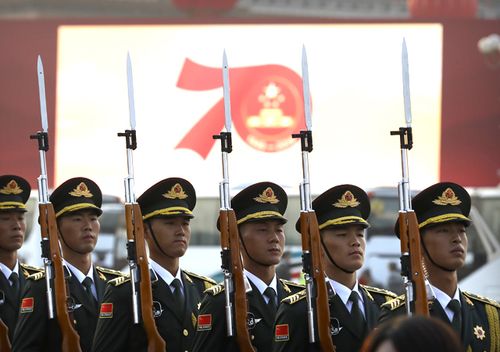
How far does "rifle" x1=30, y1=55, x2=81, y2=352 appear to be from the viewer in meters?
7.06

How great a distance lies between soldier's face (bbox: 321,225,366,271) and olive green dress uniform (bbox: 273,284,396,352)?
17 centimetres

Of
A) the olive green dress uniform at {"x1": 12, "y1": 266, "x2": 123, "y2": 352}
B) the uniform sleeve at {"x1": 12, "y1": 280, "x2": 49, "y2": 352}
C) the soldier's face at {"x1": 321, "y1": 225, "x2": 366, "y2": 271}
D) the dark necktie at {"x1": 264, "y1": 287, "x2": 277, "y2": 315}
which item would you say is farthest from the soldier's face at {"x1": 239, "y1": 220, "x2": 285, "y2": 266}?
the uniform sleeve at {"x1": 12, "y1": 280, "x2": 49, "y2": 352}

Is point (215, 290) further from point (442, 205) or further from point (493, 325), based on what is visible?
point (493, 325)

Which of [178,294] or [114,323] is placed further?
[178,294]

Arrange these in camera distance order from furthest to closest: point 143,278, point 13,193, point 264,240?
point 13,193
point 264,240
point 143,278

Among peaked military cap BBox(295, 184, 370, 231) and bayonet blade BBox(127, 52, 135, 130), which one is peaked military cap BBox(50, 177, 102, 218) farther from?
peaked military cap BBox(295, 184, 370, 231)

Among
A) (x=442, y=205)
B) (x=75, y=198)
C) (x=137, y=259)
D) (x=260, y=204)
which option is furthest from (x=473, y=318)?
(x=75, y=198)

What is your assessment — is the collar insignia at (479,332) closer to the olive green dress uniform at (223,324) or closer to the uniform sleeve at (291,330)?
the uniform sleeve at (291,330)

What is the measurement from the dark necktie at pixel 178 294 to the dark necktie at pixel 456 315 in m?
1.29

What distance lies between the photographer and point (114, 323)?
684 cm

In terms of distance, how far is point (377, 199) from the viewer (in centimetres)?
1692

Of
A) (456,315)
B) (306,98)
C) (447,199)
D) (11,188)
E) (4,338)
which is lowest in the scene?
(4,338)

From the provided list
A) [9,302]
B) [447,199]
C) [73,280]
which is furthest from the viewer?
[9,302]

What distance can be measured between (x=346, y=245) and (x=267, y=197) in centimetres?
52
